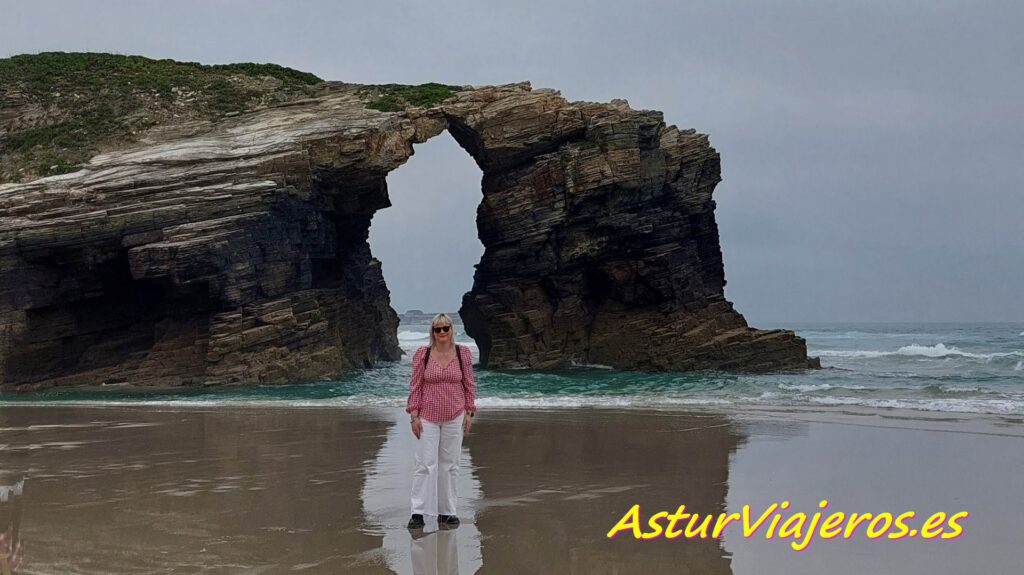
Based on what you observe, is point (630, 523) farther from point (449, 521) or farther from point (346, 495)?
point (346, 495)

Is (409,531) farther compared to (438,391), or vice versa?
(438,391)

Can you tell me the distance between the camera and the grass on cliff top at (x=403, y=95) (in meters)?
30.5

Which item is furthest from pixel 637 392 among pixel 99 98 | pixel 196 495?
pixel 99 98

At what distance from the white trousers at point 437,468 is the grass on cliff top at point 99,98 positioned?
2414 cm

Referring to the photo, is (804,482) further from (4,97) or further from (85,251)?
(4,97)

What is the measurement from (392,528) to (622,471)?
329 cm

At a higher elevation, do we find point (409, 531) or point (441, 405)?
point (441, 405)

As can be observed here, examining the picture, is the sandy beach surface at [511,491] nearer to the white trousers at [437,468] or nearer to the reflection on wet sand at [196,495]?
the reflection on wet sand at [196,495]

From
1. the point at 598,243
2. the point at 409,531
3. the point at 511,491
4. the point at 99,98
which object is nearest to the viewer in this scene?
the point at 409,531

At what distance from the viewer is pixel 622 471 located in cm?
891

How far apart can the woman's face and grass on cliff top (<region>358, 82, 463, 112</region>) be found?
24.5 m

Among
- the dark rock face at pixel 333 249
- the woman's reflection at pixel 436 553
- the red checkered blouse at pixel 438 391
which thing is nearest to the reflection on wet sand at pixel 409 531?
the woman's reflection at pixel 436 553

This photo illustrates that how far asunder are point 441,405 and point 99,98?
29.9 metres

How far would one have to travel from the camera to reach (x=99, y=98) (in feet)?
103
